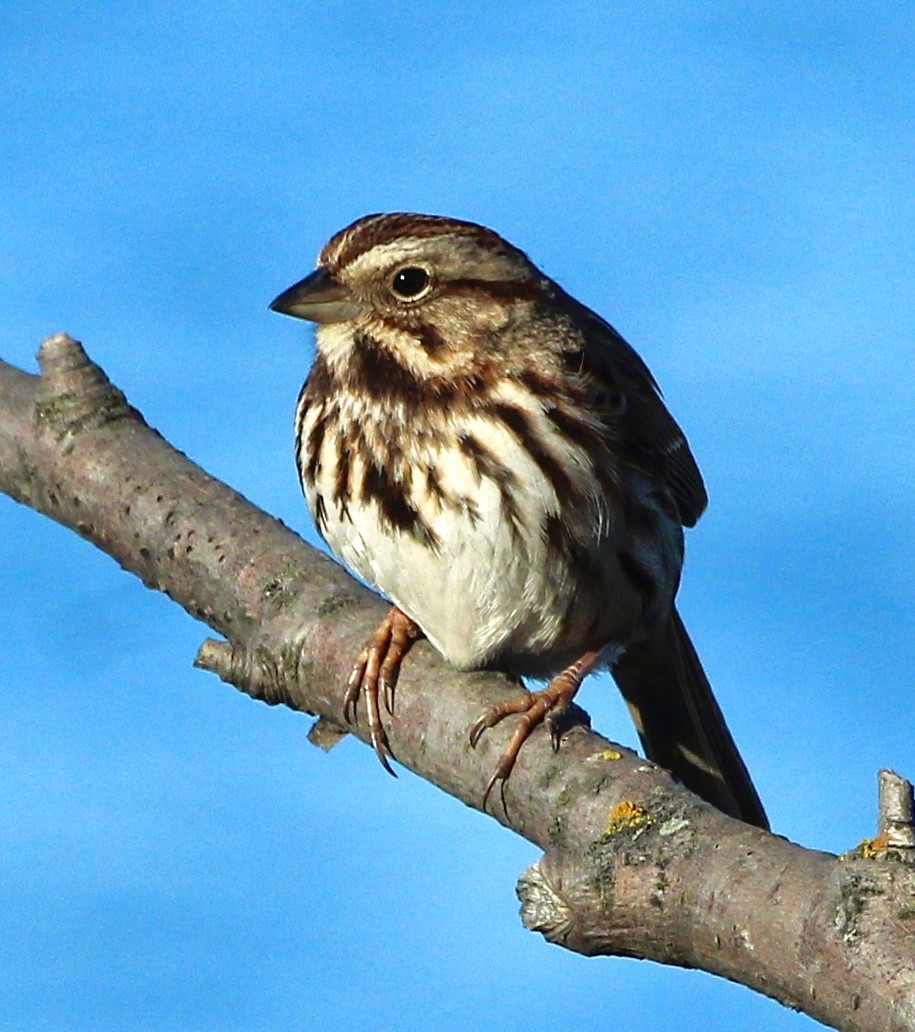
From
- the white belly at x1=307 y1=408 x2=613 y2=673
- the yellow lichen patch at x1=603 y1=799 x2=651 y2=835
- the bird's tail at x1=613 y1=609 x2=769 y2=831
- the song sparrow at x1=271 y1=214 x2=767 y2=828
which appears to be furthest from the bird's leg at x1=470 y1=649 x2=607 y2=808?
the bird's tail at x1=613 y1=609 x2=769 y2=831

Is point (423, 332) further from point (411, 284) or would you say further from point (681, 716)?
point (681, 716)

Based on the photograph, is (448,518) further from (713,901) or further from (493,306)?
(713,901)

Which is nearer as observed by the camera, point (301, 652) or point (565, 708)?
point (565, 708)

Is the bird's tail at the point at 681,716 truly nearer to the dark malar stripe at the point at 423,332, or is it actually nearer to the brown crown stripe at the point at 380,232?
the dark malar stripe at the point at 423,332

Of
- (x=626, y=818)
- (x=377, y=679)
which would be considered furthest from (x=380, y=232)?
(x=626, y=818)

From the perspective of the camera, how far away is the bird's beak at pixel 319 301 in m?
5.64

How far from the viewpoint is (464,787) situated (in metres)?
4.85

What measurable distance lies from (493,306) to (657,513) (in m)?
0.81

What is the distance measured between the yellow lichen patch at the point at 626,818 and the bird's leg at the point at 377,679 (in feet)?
4.00

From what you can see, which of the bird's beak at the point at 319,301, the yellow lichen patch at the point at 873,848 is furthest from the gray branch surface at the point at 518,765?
the bird's beak at the point at 319,301

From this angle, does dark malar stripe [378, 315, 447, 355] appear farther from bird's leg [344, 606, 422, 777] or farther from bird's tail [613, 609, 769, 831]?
bird's tail [613, 609, 769, 831]

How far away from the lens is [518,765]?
4.63 meters

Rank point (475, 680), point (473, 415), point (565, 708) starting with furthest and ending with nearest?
1. point (473, 415)
2. point (475, 680)
3. point (565, 708)

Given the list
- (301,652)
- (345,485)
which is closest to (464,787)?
(301,652)
